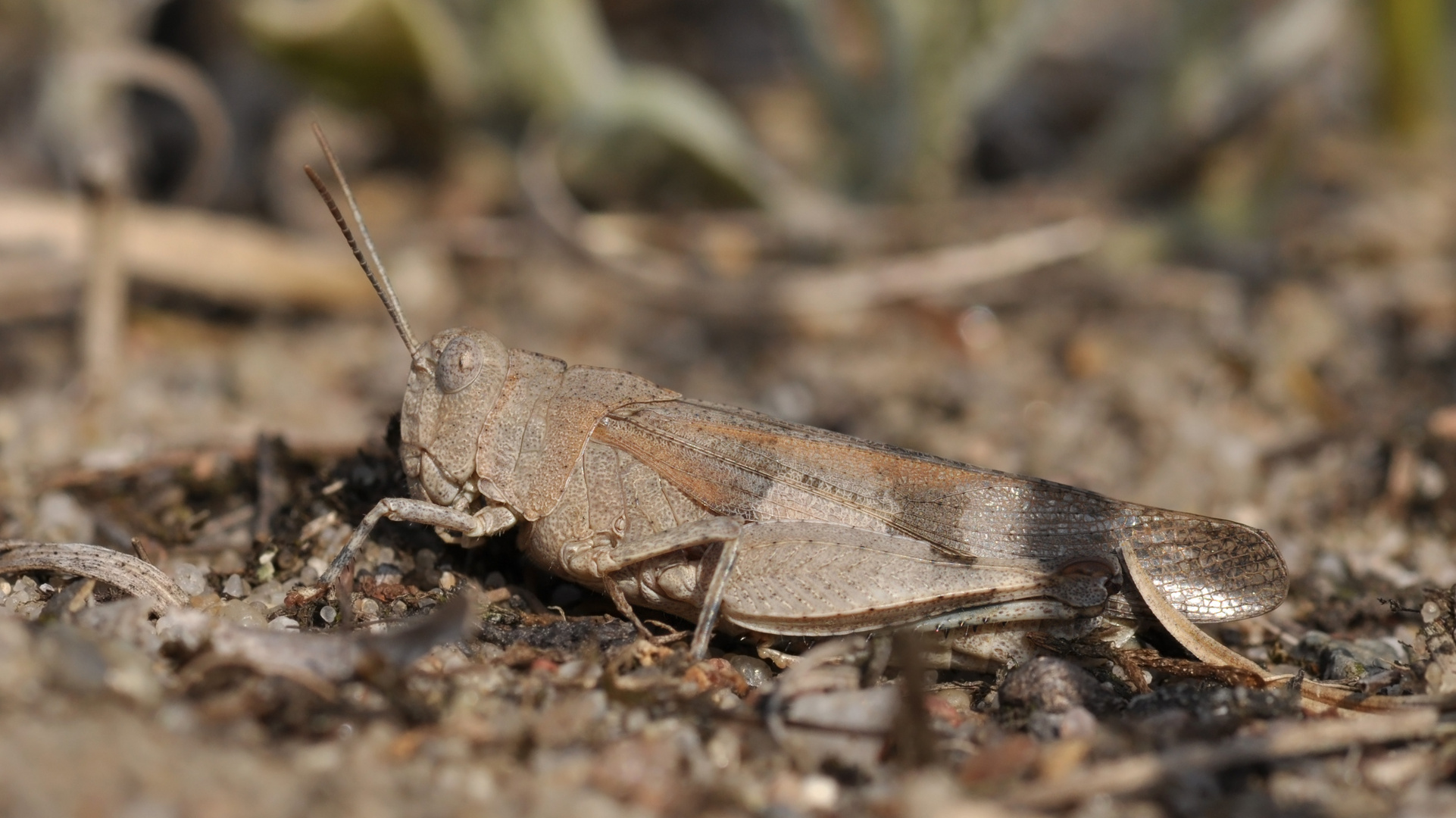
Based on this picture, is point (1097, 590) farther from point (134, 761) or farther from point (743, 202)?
point (743, 202)

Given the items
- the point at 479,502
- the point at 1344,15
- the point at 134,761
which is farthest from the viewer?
the point at 1344,15

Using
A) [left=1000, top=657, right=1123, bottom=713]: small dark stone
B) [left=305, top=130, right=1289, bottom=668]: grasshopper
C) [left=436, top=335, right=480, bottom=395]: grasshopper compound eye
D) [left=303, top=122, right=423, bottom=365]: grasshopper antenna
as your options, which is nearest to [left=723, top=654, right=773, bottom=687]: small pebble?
[left=305, top=130, right=1289, bottom=668]: grasshopper

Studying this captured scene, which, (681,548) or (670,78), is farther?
(670,78)

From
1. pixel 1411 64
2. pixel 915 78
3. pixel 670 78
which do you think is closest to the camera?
pixel 915 78

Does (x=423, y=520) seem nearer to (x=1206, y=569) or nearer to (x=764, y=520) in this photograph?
(x=764, y=520)

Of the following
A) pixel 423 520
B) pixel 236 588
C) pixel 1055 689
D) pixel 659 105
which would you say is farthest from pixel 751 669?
pixel 659 105

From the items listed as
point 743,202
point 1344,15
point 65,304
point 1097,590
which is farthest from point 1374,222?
point 65,304
